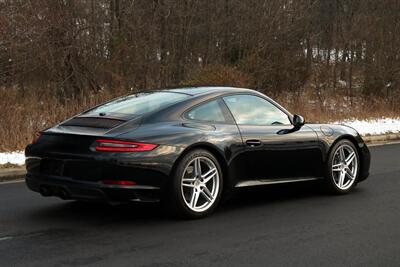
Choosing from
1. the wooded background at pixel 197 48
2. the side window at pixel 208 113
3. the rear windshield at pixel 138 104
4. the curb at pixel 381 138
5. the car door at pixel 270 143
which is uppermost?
the wooded background at pixel 197 48

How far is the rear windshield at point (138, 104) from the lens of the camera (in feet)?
21.7

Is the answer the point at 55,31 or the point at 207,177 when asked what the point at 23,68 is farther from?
the point at 207,177

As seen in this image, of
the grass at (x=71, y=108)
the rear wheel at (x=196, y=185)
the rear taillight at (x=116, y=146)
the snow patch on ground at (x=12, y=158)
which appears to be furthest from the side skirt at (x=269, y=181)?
the grass at (x=71, y=108)

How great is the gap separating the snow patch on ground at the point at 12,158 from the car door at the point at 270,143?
480 cm

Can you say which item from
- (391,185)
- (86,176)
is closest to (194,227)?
(86,176)

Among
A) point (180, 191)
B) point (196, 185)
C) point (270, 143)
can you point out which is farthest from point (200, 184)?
point (270, 143)

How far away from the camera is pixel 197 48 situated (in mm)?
22500

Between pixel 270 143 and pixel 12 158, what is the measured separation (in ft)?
17.9

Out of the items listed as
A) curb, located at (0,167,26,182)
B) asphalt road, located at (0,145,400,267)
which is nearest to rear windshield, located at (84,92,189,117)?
asphalt road, located at (0,145,400,267)

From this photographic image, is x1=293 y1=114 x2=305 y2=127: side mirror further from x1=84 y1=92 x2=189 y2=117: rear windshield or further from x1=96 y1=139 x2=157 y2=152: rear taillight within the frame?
x1=96 y1=139 x2=157 y2=152: rear taillight

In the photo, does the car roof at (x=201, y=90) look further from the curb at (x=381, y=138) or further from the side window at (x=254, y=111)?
the curb at (x=381, y=138)

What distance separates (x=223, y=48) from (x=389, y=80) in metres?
6.45

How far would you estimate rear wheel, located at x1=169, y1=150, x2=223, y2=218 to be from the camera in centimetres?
626

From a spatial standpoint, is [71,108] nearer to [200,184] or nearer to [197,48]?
[200,184]
